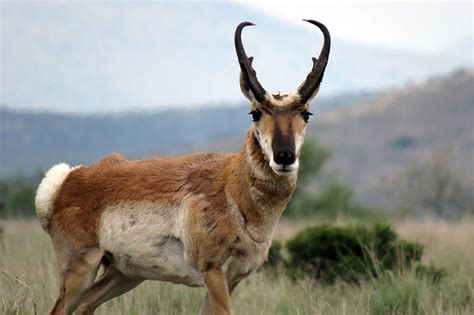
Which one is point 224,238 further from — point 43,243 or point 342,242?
point 43,243

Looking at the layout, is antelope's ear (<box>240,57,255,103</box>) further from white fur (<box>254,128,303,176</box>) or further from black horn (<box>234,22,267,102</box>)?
white fur (<box>254,128,303,176</box>)

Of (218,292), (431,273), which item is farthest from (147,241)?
(431,273)

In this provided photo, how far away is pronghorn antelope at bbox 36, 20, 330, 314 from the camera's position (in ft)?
23.6

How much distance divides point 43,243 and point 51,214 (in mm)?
5627

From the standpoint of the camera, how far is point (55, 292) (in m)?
9.35

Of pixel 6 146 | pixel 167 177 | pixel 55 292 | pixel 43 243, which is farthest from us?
pixel 6 146

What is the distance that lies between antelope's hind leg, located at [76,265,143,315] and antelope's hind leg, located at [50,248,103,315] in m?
0.31

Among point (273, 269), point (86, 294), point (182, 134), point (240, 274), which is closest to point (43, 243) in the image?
point (273, 269)

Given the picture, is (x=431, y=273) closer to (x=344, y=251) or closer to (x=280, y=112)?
(x=344, y=251)

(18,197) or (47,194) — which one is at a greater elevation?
(47,194)

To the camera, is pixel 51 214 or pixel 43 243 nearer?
pixel 51 214

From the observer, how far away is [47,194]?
8.17 metres

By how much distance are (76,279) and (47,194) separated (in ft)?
2.88

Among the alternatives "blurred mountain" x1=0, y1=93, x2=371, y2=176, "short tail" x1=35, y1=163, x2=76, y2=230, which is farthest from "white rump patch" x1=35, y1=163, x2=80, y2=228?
"blurred mountain" x1=0, y1=93, x2=371, y2=176
